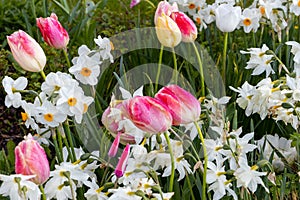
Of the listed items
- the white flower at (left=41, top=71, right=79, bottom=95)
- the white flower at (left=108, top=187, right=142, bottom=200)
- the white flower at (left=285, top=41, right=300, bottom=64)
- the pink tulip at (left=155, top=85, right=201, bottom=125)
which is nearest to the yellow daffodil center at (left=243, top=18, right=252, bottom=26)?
the white flower at (left=285, top=41, right=300, bottom=64)

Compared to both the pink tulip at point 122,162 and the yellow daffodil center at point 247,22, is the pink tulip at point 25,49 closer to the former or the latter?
the pink tulip at point 122,162

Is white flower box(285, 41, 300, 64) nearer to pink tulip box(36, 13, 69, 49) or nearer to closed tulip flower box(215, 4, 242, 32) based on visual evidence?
closed tulip flower box(215, 4, 242, 32)

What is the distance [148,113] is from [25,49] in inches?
19.9

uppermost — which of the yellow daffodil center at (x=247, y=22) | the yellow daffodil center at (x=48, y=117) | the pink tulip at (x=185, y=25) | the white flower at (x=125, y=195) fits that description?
the pink tulip at (x=185, y=25)

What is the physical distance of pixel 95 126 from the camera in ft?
7.27

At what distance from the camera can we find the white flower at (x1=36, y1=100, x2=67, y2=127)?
181 centimetres

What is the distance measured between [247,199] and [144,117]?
0.47 metres

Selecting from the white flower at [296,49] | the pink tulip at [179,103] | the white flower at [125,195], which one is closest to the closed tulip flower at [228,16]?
the white flower at [296,49]

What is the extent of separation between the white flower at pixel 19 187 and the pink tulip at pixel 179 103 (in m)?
0.34

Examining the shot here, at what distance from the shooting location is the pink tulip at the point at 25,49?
1.76 meters

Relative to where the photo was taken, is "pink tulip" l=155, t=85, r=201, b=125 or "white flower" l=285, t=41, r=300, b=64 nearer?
"pink tulip" l=155, t=85, r=201, b=125

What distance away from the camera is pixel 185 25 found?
2076 millimetres

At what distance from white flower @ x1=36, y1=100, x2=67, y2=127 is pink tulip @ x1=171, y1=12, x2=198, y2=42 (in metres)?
0.50

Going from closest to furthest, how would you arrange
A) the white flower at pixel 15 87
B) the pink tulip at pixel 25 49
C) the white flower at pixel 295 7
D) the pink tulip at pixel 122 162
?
the pink tulip at pixel 122 162, the pink tulip at pixel 25 49, the white flower at pixel 15 87, the white flower at pixel 295 7
